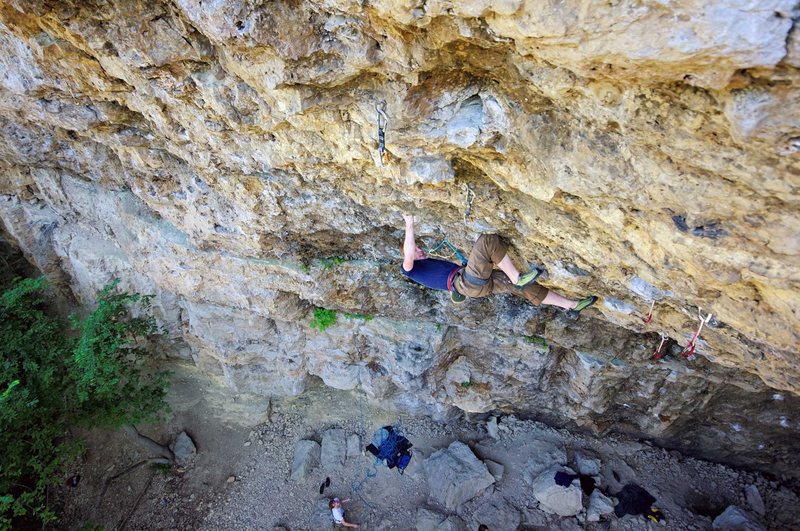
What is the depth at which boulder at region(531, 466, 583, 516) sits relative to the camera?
734cm

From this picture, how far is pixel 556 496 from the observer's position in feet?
24.3

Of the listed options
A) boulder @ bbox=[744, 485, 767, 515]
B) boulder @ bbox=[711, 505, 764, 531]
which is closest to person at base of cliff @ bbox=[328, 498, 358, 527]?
boulder @ bbox=[711, 505, 764, 531]

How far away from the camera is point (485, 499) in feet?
25.6

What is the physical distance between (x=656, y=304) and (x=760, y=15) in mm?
3129

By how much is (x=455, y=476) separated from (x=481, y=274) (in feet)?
15.4

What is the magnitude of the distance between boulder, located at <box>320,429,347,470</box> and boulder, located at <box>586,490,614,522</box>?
443 cm

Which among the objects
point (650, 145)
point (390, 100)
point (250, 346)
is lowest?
point (250, 346)

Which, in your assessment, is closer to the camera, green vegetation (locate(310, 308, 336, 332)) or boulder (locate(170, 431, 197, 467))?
green vegetation (locate(310, 308, 336, 332))

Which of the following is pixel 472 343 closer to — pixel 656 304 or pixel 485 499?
pixel 485 499

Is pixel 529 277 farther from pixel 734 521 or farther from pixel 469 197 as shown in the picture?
pixel 734 521

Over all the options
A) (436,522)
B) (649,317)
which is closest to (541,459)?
(436,522)

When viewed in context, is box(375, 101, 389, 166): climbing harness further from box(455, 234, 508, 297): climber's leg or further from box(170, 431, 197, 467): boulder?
box(170, 431, 197, 467): boulder

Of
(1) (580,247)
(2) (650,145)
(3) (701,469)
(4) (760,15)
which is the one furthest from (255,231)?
(3) (701,469)

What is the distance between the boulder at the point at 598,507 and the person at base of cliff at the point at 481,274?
4169 mm
